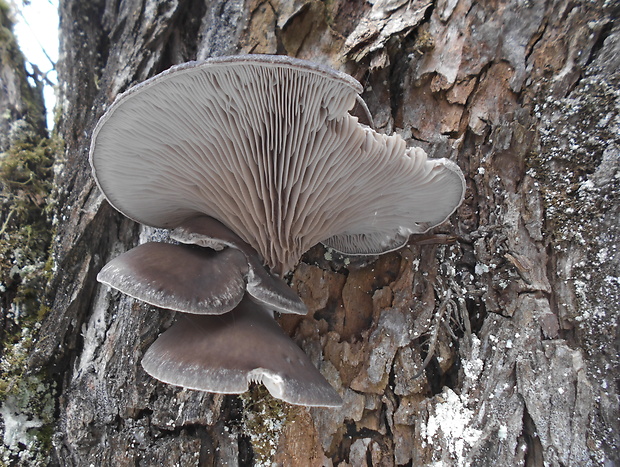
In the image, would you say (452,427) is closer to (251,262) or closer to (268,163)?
(251,262)

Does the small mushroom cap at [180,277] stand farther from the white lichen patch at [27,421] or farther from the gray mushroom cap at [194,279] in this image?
the white lichen patch at [27,421]

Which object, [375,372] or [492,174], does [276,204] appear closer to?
[375,372]

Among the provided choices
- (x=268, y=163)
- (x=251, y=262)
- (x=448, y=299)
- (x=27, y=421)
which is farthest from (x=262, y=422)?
(x=268, y=163)

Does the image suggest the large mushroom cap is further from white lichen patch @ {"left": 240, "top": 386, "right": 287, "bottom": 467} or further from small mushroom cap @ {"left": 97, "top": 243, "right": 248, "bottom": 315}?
white lichen patch @ {"left": 240, "top": 386, "right": 287, "bottom": 467}

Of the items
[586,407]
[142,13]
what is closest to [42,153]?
[142,13]

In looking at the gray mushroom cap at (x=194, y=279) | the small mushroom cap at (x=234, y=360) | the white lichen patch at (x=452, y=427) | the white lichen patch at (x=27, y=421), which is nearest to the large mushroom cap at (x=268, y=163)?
the gray mushroom cap at (x=194, y=279)

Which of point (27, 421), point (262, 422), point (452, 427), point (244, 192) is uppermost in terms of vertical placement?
point (244, 192)
